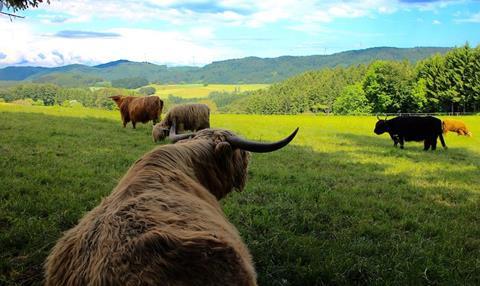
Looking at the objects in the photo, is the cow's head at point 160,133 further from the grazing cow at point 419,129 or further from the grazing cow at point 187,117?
the grazing cow at point 419,129

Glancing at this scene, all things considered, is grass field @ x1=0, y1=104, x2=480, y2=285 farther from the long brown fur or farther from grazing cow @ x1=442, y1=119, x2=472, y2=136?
grazing cow @ x1=442, y1=119, x2=472, y2=136

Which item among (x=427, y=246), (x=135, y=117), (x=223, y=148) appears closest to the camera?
(x=223, y=148)

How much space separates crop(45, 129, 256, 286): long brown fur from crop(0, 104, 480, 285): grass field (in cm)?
204

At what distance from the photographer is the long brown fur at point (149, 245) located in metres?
2.01

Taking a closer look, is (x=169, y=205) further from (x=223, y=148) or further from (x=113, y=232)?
(x=223, y=148)

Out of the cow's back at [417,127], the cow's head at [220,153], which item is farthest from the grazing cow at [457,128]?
the cow's head at [220,153]

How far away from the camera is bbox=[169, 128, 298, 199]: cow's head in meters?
3.92

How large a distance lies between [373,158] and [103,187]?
36.5 feet

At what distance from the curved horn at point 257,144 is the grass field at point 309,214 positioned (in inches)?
58.6

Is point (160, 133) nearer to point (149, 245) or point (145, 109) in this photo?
point (145, 109)

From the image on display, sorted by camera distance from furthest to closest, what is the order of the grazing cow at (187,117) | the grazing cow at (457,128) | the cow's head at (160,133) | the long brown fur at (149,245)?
the grazing cow at (457,128) → the grazing cow at (187,117) → the cow's head at (160,133) → the long brown fur at (149,245)

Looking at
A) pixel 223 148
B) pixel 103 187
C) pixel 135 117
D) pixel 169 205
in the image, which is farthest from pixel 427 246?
pixel 135 117

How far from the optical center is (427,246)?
5695 mm

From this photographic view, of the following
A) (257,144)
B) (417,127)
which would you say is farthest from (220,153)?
(417,127)
